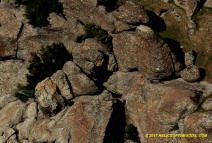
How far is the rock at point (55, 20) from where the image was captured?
33219 millimetres

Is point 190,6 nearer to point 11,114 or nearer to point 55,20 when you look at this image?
point 55,20

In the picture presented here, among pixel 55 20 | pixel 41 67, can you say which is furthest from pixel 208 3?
pixel 41 67

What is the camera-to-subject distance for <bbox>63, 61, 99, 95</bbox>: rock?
94.7ft

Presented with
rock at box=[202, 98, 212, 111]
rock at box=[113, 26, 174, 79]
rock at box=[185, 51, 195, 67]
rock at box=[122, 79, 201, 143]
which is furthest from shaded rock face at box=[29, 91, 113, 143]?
rock at box=[185, 51, 195, 67]

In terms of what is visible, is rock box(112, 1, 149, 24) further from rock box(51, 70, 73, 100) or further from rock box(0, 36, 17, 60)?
rock box(0, 36, 17, 60)

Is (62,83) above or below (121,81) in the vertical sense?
above

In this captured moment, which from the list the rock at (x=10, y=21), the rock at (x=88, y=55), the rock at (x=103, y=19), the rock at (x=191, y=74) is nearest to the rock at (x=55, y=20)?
the rock at (x=10, y=21)

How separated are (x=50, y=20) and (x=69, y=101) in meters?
14.1

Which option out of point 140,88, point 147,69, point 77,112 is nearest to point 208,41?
→ point 147,69

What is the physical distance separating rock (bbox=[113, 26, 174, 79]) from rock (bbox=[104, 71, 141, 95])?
183 cm

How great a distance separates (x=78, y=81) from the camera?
29016mm

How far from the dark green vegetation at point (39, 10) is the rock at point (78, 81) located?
918 cm

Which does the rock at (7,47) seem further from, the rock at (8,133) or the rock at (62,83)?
the rock at (8,133)

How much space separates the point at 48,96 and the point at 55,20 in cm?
1316
